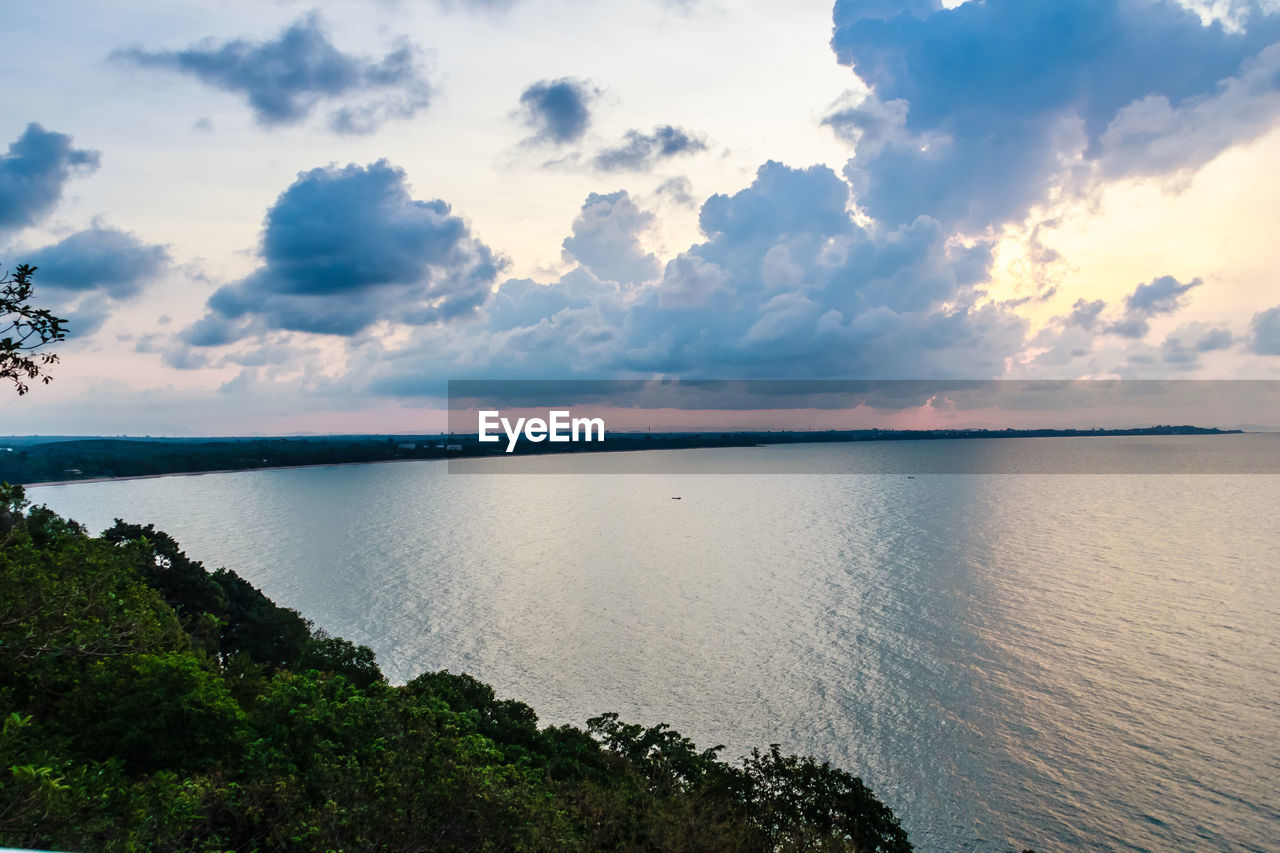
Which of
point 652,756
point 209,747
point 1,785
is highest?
point 1,785

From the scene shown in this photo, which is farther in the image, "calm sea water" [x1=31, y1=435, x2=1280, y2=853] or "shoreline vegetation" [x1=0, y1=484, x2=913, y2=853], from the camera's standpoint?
"calm sea water" [x1=31, y1=435, x2=1280, y2=853]

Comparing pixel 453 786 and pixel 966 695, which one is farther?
pixel 966 695

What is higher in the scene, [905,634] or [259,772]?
[259,772]

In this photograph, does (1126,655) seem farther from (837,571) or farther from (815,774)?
(815,774)

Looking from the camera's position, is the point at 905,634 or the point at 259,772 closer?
the point at 259,772

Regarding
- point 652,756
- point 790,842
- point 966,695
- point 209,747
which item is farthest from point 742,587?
point 209,747
